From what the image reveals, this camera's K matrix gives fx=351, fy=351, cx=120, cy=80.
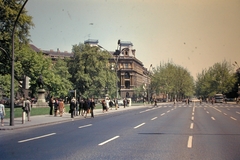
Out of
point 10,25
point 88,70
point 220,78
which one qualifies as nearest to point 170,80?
point 220,78

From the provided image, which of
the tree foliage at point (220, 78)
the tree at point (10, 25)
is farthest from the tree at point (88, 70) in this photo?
the tree foliage at point (220, 78)

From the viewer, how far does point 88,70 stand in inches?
3317

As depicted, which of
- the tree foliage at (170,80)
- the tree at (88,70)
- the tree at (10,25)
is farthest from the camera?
the tree foliage at (170,80)

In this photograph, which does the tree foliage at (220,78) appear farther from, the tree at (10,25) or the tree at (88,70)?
the tree at (10,25)

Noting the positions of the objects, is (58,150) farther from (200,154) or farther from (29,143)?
(200,154)

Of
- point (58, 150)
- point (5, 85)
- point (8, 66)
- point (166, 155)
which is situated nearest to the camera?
point (166, 155)

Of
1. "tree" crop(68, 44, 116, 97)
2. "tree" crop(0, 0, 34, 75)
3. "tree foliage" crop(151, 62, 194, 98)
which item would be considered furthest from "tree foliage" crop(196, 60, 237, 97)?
"tree" crop(0, 0, 34, 75)

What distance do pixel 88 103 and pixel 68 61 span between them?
179 ft

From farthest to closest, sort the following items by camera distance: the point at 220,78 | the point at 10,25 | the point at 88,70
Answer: the point at 220,78 < the point at 88,70 < the point at 10,25

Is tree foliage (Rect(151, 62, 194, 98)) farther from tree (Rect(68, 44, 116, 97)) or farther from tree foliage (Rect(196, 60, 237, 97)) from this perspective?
tree (Rect(68, 44, 116, 97))

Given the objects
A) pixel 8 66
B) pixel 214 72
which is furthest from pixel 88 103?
pixel 214 72

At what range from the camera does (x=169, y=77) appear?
5167 inches

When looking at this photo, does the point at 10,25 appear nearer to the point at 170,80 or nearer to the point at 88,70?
the point at 88,70

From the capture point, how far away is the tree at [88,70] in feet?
274
